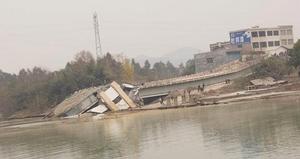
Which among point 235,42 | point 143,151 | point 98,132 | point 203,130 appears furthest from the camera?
point 235,42

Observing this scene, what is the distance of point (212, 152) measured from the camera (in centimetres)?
3481

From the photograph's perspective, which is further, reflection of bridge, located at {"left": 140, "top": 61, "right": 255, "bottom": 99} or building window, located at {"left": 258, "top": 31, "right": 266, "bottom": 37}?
building window, located at {"left": 258, "top": 31, "right": 266, "bottom": 37}

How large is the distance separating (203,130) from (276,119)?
21.4 feet

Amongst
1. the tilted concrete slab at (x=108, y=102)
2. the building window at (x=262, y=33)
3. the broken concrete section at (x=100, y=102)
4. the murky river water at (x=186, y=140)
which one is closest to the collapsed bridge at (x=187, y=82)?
the broken concrete section at (x=100, y=102)

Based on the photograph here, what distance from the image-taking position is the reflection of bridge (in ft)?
334

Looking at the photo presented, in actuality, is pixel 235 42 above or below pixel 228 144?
above

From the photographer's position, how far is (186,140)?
42.9 metres

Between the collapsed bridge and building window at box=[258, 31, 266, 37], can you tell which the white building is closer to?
building window at box=[258, 31, 266, 37]

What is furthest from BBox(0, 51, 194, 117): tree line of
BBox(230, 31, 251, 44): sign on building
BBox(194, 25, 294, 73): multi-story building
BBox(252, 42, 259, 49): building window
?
BBox(252, 42, 259, 49): building window

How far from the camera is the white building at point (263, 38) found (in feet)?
431

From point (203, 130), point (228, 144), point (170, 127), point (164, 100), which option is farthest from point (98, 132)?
point (164, 100)

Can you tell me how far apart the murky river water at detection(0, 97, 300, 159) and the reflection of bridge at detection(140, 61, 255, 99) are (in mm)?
37599

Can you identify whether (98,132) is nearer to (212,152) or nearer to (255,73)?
(212,152)

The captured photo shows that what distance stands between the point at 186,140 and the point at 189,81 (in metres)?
60.9
